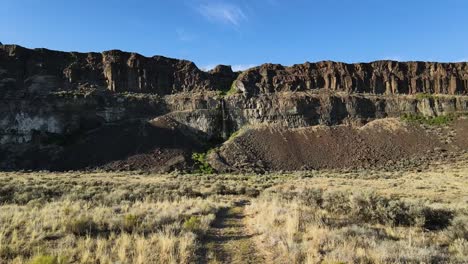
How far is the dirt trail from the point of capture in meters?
8.11

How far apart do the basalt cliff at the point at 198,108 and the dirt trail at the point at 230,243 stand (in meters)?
42.5

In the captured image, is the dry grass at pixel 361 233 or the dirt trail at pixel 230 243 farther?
the dirt trail at pixel 230 243

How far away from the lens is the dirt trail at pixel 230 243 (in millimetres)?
8109

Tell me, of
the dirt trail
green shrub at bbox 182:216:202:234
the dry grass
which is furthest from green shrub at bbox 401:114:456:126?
green shrub at bbox 182:216:202:234

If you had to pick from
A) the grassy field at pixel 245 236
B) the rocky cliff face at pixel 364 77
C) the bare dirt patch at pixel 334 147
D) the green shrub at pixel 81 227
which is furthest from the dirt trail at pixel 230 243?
the rocky cliff face at pixel 364 77

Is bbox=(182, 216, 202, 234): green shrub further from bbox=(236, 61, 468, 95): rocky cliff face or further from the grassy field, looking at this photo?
bbox=(236, 61, 468, 95): rocky cliff face

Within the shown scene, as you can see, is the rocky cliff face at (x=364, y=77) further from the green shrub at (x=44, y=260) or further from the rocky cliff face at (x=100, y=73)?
the green shrub at (x=44, y=260)

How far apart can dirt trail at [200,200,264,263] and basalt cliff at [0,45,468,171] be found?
42.5 m

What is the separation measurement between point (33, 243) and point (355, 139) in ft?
200

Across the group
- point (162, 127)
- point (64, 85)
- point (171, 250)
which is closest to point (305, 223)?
point (171, 250)

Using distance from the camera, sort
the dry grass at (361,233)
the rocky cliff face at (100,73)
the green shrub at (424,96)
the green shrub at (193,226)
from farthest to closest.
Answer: the green shrub at (424,96) < the rocky cliff face at (100,73) < the green shrub at (193,226) < the dry grass at (361,233)

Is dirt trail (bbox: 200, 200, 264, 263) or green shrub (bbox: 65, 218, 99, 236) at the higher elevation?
green shrub (bbox: 65, 218, 99, 236)

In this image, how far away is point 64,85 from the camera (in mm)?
71438

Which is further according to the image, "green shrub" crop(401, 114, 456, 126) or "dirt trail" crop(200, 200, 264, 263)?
"green shrub" crop(401, 114, 456, 126)
